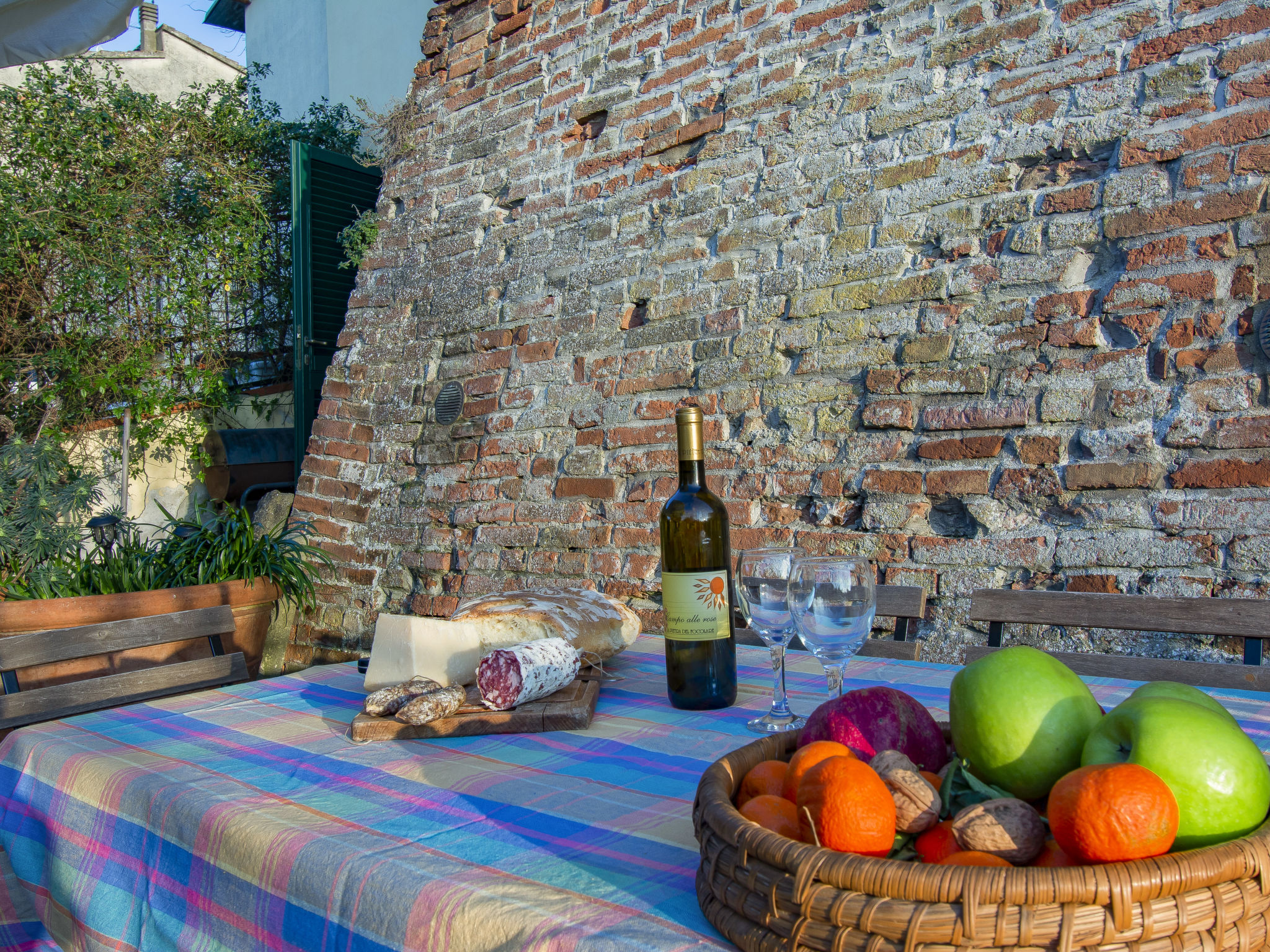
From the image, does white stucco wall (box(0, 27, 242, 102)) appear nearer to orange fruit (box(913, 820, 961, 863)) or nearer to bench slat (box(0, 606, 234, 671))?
bench slat (box(0, 606, 234, 671))

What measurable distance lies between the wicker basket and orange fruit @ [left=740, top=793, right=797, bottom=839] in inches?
2.1

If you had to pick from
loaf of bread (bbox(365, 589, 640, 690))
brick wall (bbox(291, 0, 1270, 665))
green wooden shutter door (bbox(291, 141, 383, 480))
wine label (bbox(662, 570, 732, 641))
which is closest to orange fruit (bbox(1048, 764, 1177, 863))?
wine label (bbox(662, 570, 732, 641))

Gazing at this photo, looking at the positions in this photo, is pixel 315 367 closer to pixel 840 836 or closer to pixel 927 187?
pixel 927 187

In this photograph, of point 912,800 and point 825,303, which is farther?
point 825,303

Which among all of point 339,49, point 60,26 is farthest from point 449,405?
point 339,49

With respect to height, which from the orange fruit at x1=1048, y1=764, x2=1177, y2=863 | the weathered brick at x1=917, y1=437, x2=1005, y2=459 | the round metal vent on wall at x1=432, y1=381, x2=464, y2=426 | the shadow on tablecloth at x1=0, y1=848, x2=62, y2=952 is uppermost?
the round metal vent on wall at x1=432, y1=381, x2=464, y2=426

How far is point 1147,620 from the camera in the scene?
1453 millimetres

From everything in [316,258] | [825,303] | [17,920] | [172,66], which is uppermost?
[172,66]

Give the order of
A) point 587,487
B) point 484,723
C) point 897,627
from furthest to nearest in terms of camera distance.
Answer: point 587,487 < point 897,627 < point 484,723

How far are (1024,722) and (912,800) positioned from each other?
13 centimetres

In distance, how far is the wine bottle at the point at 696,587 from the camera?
1.00 metres

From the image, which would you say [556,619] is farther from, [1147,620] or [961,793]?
[1147,620]

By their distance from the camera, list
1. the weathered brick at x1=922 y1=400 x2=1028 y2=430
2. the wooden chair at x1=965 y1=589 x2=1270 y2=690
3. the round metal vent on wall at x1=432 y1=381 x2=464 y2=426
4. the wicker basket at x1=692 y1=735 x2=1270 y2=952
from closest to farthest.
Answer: the wicker basket at x1=692 y1=735 x2=1270 y2=952 < the wooden chair at x1=965 y1=589 x2=1270 y2=690 < the weathered brick at x1=922 y1=400 x2=1028 y2=430 < the round metal vent on wall at x1=432 y1=381 x2=464 y2=426

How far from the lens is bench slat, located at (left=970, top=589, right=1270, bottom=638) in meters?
1.39
